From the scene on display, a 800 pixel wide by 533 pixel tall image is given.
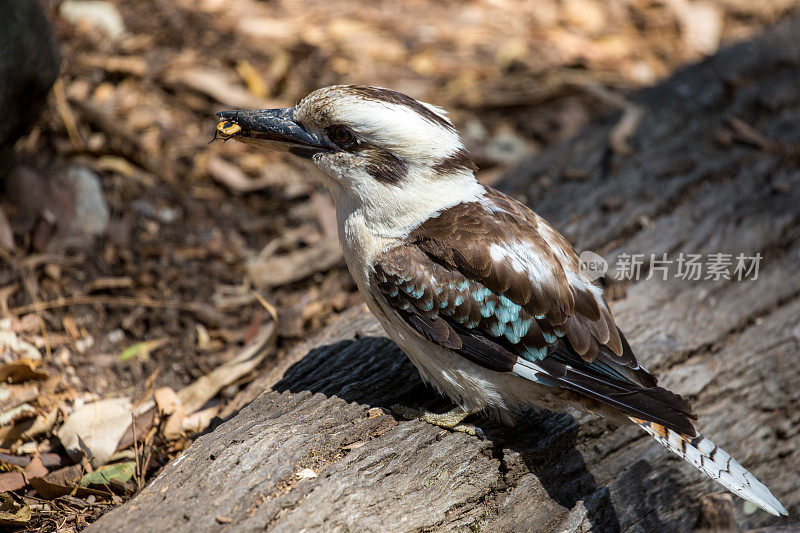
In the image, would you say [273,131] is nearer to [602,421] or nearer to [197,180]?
[602,421]

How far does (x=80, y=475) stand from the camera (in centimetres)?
354

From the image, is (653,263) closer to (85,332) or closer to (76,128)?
(85,332)

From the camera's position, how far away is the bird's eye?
11.6ft

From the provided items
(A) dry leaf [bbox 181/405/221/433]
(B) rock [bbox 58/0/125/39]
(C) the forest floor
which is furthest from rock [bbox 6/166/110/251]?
(B) rock [bbox 58/0/125/39]

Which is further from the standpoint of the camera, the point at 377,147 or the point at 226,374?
the point at 226,374

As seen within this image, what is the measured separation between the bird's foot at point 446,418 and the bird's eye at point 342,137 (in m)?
1.31

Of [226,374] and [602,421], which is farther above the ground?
[226,374]

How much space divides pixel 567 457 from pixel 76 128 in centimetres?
455

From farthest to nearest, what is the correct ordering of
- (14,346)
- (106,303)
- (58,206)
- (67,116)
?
(67,116) → (58,206) → (106,303) → (14,346)

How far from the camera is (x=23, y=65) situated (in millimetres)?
4383

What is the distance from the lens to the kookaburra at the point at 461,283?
3363 mm

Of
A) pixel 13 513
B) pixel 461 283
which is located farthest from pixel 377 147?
pixel 13 513

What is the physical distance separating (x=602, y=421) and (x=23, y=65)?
396 cm

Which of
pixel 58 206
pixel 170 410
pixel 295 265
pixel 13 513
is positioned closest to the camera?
pixel 13 513
